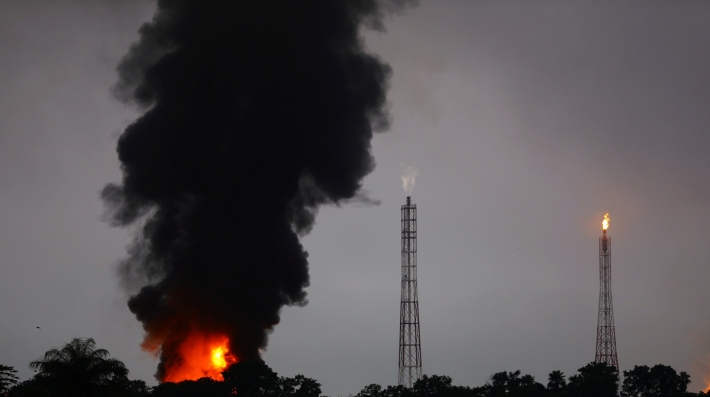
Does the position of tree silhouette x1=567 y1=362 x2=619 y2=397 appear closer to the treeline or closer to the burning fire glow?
the treeline

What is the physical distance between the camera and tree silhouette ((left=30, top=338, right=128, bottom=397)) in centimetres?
9912

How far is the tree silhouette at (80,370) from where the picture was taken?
99125 millimetres

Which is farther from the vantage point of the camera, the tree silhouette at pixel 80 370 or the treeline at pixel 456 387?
the treeline at pixel 456 387

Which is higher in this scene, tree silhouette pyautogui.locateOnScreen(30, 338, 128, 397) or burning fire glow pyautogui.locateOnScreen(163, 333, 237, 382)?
burning fire glow pyautogui.locateOnScreen(163, 333, 237, 382)

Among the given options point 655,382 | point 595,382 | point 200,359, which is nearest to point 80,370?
point 200,359

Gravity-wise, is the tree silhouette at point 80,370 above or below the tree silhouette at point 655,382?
below

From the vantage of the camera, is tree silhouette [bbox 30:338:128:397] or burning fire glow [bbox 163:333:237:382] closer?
tree silhouette [bbox 30:338:128:397]

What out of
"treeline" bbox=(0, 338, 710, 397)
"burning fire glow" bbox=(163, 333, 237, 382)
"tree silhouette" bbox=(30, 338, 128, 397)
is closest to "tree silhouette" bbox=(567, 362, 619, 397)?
"treeline" bbox=(0, 338, 710, 397)

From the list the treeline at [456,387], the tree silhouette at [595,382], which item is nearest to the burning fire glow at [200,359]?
the treeline at [456,387]

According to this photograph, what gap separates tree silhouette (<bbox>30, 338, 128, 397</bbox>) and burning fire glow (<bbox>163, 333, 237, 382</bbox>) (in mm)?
50211

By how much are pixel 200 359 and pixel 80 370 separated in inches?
2085

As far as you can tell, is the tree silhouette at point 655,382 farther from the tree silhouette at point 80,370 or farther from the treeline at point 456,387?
the tree silhouette at point 80,370

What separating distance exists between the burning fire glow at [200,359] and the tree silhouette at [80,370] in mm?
50211

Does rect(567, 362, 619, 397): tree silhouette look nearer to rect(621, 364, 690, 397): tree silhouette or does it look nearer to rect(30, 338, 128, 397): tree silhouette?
rect(621, 364, 690, 397): tree silhouette
